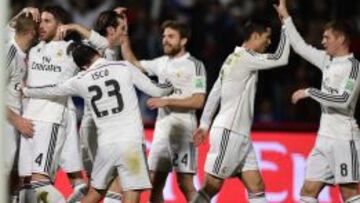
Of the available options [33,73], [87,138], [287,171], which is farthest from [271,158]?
[33,73]

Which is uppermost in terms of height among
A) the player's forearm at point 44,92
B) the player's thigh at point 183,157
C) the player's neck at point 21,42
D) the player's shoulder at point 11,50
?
the player's neck at point 21,42

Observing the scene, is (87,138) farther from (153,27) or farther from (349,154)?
(153,27)

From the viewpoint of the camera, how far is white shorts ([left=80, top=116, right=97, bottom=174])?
30.3ft

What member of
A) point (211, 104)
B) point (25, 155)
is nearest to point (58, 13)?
point (25, 155)

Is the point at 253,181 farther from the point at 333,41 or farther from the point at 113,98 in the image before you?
the point at 113,98

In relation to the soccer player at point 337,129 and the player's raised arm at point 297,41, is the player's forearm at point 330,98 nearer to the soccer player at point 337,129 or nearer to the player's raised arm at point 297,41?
the soccer player at point 337,129

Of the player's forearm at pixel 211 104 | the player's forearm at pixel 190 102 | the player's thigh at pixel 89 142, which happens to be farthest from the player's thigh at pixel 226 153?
the player's thigh at pixel 89 142

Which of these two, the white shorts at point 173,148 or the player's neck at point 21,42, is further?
the white shorts at point 173,148

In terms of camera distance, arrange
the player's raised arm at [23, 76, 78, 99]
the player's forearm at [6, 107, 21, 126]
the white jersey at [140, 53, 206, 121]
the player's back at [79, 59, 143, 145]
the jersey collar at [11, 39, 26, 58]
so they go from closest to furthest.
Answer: the player's back at [79, 59, 143, 145] < the player's raised arm at [23, 76, 78, 99] < the player's forearm at [6, 107, 21, 126] < the jersey collar at [11, 39, 26, 58] < the white jersey at [140, 53, 206, 121]

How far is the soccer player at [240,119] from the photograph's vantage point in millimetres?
8727

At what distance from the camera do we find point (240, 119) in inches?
347

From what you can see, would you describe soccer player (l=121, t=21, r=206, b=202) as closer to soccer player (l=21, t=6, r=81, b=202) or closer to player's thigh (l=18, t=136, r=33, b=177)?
soccer player (l=21, t=6, r=81, b=202)

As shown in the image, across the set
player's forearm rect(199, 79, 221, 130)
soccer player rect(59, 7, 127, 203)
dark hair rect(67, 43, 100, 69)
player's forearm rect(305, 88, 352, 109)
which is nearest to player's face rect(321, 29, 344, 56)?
player's forearm rect(305, 88, 352, 109)

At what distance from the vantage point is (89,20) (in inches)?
496
